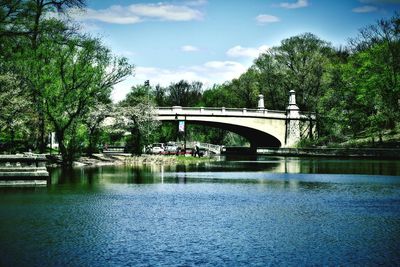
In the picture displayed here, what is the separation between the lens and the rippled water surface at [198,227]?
1086 centimetres

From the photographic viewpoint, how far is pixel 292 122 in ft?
294

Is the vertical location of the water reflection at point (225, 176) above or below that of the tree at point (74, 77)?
below

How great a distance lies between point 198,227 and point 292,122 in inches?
3028

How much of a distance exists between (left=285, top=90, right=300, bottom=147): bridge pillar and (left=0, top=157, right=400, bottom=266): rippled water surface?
6524 cm

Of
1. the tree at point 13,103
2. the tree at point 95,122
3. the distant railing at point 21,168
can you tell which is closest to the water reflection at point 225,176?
the distant railing at point 21,168

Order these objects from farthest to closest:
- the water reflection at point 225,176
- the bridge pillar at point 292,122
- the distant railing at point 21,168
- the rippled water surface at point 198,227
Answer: the bridge pillar at point 292,122 → the water reflection at point 225,176 → the distant railing at point 21,168 → the rippled water surface at point 198,227

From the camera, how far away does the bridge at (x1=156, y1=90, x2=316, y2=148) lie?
83.4 m

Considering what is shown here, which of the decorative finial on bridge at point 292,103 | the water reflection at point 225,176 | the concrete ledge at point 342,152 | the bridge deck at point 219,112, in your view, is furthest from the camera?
the decorative finial on bridge at point 292,103

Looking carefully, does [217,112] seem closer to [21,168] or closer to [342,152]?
[342,152]

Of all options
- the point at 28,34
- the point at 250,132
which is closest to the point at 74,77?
the point at 28,34

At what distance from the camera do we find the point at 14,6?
1625 inches

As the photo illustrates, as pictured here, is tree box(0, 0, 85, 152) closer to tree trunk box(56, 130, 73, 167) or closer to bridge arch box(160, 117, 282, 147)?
tree trunk box(56, 130, 73, 167)

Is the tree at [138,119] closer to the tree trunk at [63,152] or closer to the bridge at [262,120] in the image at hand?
the bridge at [262,120]

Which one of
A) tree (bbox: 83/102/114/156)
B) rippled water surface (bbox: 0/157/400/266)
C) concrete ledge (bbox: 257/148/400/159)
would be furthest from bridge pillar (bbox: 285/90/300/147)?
rippled water surface (bbox: 0/157/400/266)
